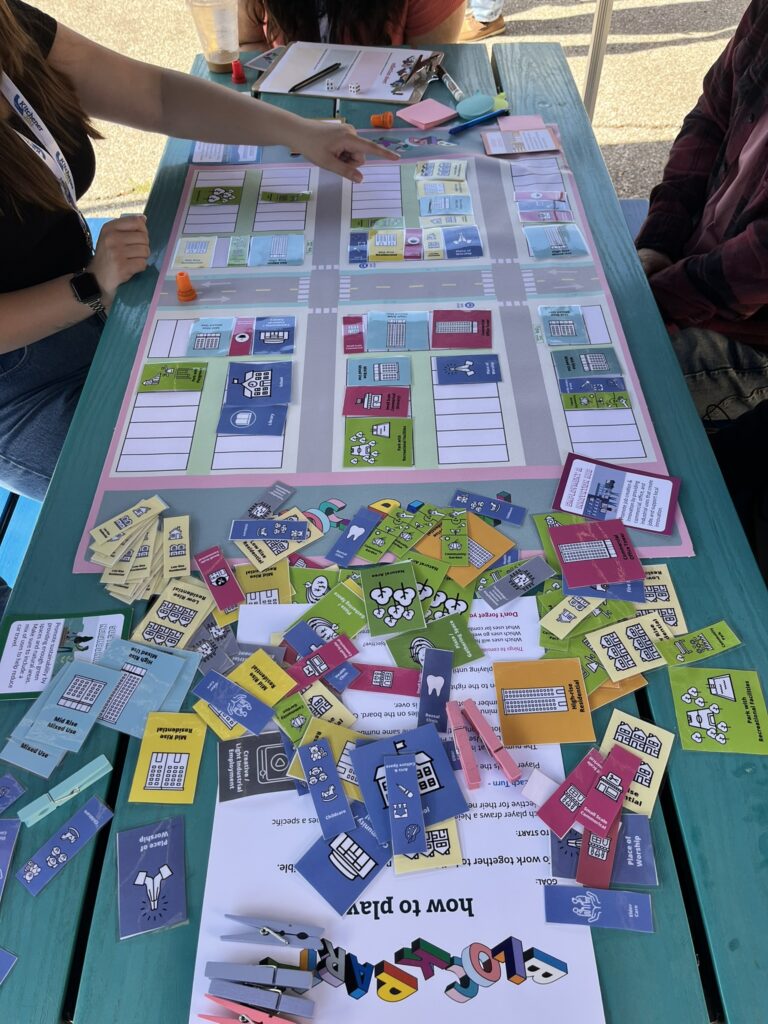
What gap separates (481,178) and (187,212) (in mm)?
514

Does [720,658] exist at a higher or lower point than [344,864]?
higher

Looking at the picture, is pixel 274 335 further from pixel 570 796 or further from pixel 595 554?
pixel 570 796

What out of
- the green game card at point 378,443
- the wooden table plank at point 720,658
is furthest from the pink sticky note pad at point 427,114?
the green game card at point 378,443

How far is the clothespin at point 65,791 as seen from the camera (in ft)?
2.35

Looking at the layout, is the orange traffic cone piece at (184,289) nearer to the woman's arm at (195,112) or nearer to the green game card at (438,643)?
the woman's arm at (195,112)

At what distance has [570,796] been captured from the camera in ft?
2.34

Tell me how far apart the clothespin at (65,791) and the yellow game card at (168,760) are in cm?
3

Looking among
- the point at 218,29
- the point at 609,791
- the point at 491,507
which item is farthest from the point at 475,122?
the point at 609,791

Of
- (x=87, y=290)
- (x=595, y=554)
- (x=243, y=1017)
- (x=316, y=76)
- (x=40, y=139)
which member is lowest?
(x=243, y=1017)

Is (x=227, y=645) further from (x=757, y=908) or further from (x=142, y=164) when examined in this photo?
(x=142, y=164)

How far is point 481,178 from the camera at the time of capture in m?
1.40

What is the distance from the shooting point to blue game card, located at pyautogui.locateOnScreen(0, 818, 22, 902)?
0.69 meters

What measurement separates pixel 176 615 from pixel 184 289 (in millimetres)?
563

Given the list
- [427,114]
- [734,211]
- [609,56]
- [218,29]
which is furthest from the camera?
[609,56]
